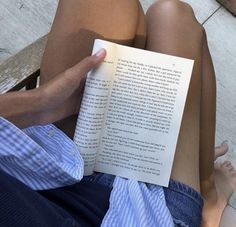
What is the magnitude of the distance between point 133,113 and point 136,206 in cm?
18

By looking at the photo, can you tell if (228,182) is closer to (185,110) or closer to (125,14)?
(185,110)

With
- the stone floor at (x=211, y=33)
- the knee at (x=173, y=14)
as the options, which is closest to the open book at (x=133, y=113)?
the knee at (x=173, y=14)

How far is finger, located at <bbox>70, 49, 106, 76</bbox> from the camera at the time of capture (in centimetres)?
94

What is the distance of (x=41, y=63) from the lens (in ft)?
3.57

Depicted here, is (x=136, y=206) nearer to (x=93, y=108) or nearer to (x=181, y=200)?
(x=181, y=200)

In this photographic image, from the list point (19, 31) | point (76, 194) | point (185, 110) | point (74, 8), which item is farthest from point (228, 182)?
point (19, 31)

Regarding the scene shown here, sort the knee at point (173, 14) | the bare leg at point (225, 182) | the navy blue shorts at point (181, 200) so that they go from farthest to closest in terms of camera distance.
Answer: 1. the bare leg at point (225, 182)
2. the knee at point (173, 14)
3. the navy blue shorts at point (181, 200)

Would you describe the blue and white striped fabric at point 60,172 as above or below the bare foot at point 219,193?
above

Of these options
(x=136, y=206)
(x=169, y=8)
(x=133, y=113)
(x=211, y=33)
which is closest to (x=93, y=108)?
(x=133, y=113)

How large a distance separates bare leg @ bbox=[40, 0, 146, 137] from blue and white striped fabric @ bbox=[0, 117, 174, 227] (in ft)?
0.25

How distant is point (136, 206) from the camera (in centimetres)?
96

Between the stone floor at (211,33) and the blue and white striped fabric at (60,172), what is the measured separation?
677 mm

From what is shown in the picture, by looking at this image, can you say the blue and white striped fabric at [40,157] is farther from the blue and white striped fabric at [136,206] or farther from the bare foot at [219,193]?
the bare foot at [219,193]

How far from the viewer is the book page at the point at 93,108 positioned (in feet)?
3.17
